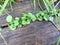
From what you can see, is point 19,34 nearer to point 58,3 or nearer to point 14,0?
point 14,0

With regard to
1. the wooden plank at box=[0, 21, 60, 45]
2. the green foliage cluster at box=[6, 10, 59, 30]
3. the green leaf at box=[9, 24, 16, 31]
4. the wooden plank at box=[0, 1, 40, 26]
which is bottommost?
the wooden plank at box=[0, 21, 60, 45]

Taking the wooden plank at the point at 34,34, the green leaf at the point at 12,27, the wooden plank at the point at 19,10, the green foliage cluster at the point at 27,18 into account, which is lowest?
the wooden plank at the point at 34,34

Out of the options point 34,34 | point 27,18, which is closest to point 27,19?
point 27,18

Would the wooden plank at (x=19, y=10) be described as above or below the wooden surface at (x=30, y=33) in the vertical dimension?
above

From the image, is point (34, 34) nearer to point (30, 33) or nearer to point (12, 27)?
point (30, 33)

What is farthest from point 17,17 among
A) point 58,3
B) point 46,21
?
point 58,3

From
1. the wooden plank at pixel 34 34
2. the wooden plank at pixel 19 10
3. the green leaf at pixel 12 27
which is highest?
the wooden plank at pixel 19 10
